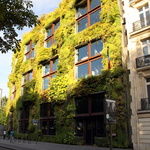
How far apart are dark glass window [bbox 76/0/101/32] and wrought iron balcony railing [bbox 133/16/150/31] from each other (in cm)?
581

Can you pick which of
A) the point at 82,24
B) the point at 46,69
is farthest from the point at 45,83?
the point at 82,24

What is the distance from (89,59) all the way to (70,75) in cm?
321

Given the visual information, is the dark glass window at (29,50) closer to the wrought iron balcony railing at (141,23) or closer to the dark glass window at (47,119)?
the dark glass window at (47,119)

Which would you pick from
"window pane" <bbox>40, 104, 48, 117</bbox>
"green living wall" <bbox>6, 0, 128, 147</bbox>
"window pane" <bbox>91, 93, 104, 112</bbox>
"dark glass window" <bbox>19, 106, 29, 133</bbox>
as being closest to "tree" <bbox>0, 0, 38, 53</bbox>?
"green living wall" <bbox>6, 0, 128, 147</bbox>

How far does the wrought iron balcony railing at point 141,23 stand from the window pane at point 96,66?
505cm

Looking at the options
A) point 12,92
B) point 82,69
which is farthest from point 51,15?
point 12,92

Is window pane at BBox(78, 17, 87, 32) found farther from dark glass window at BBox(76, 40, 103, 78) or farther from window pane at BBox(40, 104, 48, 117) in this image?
window pane at BBox(40, 104, 48, 117)

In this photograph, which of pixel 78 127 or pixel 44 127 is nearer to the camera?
pixel 78 127

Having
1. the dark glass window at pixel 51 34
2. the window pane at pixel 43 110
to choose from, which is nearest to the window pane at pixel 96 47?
the dark glass window at pixel 51 34

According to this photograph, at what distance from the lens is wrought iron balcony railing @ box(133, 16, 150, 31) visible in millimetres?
17703

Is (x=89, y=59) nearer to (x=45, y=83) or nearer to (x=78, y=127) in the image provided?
(x=78, y=127)

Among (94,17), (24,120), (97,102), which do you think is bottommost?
(24,120)

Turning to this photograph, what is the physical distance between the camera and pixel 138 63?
17.2 metres

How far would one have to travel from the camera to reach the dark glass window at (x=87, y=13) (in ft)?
78.2
